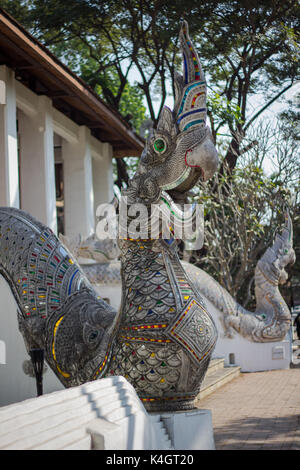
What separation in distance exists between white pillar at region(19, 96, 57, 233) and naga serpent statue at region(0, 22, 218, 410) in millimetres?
6503

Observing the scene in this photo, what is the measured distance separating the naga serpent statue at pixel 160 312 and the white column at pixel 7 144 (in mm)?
5170

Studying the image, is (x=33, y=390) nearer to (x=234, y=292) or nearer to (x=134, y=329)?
(x=134, y=329)

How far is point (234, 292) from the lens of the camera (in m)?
13.0

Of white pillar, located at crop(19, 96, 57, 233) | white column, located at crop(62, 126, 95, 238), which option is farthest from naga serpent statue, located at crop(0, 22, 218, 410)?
white column, located at crop(62, 126, 95, 238)

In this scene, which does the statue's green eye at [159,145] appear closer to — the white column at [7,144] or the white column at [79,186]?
the white column at [7,144]

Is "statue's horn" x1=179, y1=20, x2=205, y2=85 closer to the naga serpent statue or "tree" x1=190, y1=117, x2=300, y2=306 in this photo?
the naga serpent statue

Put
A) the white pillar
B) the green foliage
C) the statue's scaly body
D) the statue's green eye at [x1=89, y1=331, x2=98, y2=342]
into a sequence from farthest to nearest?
the green foliage < the white pillar < the statue's green eye at [x1=89, y1=331, x2=98, y2=342] < the statue's scaly body

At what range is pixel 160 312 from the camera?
131 inches

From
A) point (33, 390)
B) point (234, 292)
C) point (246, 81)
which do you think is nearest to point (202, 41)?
point (246, 81)

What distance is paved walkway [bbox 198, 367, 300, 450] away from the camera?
4.63 metres

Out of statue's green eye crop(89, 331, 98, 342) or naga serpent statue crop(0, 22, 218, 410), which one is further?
statue's green eye crop(89, 331, 98, 342)

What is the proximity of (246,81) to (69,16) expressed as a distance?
5.08 m

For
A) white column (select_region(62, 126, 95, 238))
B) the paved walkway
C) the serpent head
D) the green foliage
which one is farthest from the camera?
the green foliage

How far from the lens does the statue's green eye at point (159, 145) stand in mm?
3490
